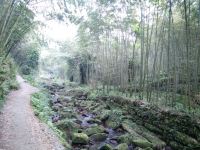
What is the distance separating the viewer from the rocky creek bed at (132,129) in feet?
23.0

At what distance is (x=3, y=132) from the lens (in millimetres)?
6383

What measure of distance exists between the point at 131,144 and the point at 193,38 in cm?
419

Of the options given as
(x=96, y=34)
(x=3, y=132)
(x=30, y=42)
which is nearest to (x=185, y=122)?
(x=3, y=132)

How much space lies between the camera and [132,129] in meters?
8.81

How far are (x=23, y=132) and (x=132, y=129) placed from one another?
3.53 m

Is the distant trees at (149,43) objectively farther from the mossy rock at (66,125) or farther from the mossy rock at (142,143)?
the mossy rock at (66,125)

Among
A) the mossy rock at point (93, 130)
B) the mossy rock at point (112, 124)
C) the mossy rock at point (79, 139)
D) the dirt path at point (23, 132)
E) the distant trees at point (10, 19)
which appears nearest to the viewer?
the dirt path at point (23, 132)

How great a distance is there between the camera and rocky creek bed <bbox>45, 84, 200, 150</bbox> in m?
7.01

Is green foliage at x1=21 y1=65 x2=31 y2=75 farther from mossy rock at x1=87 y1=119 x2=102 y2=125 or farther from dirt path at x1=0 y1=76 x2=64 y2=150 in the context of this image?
dirt path at x1=0 y1=76 x2=64 y2=150

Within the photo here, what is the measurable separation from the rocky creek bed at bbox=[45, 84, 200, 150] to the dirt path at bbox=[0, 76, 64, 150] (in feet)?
3.17

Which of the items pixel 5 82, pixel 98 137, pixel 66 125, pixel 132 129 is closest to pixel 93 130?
pixel 98 137

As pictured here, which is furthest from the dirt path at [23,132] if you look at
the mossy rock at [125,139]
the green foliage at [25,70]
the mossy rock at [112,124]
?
the green foliage at [25,70]

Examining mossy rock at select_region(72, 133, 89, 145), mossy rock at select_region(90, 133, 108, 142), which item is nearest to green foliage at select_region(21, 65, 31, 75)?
mossy rock at select_region(90, 133, 108, 142)

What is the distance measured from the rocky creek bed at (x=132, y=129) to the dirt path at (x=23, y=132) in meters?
0.97
